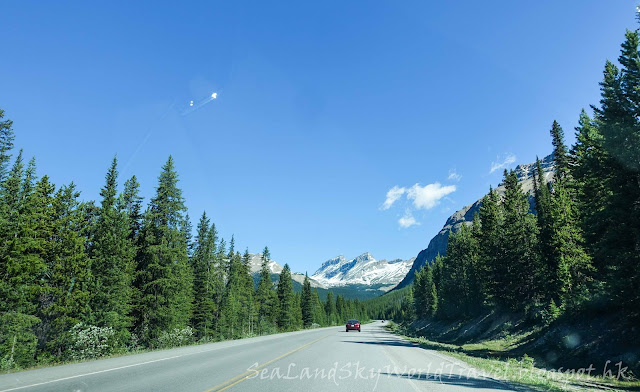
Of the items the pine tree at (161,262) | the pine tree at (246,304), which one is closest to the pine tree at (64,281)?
the pine tree at (161,262)

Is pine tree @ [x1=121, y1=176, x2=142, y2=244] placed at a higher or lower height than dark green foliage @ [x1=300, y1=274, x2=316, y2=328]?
higher

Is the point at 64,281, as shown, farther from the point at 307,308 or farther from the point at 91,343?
the point at 307,308

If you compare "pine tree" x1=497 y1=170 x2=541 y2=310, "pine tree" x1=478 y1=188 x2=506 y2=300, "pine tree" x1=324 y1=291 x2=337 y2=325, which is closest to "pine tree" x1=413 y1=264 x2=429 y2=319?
"pine tree" x1=324 y1=291 x2=337 y2=325

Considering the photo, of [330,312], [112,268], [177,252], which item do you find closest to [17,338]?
[112,268]

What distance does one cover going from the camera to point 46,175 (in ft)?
94.1

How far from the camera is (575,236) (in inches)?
1318

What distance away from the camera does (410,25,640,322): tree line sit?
1812cm

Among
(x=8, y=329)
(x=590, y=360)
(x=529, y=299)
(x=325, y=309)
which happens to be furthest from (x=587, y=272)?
(x=325, y=309)

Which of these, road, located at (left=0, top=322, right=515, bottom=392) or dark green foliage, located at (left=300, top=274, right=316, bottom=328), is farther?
dark green foliage, located at (left=300, top=274, right=316, bottom=328)

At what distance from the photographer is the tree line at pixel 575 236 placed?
18.1 m

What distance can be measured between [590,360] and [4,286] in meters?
35.5

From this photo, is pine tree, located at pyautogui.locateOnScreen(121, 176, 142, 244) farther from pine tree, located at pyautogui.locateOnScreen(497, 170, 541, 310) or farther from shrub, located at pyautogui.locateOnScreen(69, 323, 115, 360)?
pine tree, located at pyautogui.locateOnScreen(497, 170, 541, 310)

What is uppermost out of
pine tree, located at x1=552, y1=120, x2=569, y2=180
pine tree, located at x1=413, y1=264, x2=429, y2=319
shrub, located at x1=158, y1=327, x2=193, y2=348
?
pine tree, located at x1=552, y1=120, x2=569, y2=180

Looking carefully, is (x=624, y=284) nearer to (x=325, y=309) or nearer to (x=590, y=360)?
(x=590, y=360)
